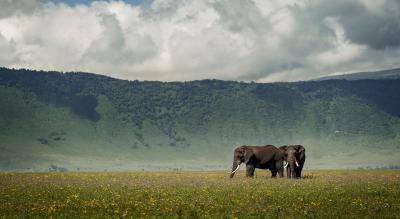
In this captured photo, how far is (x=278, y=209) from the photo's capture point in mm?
26906

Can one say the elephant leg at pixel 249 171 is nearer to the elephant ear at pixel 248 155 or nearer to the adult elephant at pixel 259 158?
the adult elephant at pixel 259 158

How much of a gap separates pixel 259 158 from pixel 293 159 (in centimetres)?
302

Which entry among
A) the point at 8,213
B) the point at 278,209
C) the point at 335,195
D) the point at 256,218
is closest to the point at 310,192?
the point at 335,195

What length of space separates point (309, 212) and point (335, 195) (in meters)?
7.59

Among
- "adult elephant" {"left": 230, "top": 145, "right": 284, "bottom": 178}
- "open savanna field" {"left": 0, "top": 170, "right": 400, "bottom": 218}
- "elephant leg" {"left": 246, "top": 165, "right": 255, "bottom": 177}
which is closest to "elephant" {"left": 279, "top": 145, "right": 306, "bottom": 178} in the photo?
"adult elephant" {"left": 230, "top": 145, "right": 284, "bottom": 178}

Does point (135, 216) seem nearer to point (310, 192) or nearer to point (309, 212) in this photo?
point (309, 212)

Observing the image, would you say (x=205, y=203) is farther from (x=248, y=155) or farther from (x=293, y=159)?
(x=293, y=159)

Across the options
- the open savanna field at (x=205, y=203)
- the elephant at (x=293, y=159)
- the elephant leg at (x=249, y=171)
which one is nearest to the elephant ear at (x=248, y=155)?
the elephant leg at (x=249, y=171)

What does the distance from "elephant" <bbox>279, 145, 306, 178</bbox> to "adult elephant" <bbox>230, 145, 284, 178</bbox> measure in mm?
661

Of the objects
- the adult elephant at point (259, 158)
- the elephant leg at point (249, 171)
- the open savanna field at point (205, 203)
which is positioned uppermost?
the adult elephant at point (259, 158)

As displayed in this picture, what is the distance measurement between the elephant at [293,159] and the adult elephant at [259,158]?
66cm

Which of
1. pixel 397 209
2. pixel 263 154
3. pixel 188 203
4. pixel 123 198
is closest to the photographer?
pixel 397 209

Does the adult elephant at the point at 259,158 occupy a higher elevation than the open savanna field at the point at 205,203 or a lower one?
higher

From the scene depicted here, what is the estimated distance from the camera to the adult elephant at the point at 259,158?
57375 mm
